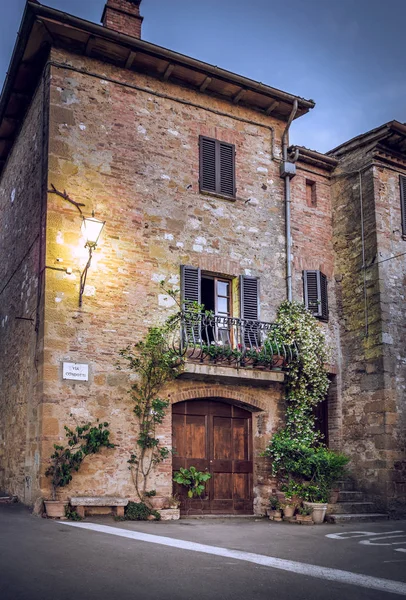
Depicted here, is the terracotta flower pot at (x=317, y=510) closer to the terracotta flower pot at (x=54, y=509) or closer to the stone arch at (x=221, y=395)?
the stone arch at (x=221, y=395)

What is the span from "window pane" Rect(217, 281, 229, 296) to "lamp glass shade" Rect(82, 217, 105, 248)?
2.95m

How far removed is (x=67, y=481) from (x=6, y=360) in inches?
187

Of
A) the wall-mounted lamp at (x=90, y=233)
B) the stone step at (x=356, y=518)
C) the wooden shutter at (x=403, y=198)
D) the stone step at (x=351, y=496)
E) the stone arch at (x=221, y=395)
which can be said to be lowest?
the stone step at (x=356, y=518)

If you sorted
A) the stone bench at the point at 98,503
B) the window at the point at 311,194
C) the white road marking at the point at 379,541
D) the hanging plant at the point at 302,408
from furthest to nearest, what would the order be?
the window at the point at 311,194, the hanging plant at the point at 302,408, the stone bench at the point at 98,503, the white road marking at the point at 379,541

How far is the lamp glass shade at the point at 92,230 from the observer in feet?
35.8

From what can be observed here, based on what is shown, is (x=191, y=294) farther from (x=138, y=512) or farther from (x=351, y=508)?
(x=351, y=508)

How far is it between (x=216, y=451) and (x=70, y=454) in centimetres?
305

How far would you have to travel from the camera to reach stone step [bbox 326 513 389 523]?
11469 millimetres

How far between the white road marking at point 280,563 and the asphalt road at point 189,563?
12mm

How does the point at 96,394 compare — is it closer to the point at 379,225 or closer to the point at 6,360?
the point at 6,360

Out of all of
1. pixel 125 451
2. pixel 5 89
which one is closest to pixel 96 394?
pixel 125 451

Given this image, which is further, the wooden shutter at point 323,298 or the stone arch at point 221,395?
the wooden shutter at point 323,298

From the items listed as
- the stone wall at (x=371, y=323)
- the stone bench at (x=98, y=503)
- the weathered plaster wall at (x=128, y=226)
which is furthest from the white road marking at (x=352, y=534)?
the stone bench at (x=98, y=503)

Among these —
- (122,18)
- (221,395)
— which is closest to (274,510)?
(221,395)
